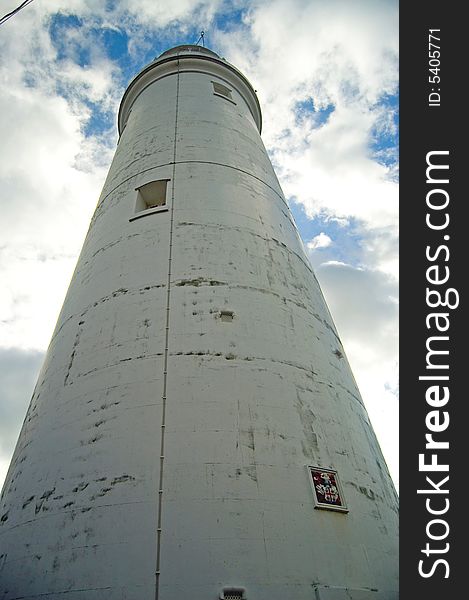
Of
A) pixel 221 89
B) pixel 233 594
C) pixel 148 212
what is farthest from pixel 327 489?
pixel 221 89

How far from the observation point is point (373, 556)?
602 centimetres

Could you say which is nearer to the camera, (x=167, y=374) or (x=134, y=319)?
(x=167, y=374)

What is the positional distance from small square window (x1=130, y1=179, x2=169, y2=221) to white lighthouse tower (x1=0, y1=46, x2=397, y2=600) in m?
0.06

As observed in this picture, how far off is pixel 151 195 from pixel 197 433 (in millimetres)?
5907

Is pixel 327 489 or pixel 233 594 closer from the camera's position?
pixel 233 594

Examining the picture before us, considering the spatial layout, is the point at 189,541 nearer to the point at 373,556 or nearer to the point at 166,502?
the point at 166,502

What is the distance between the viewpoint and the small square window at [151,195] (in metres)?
10.2

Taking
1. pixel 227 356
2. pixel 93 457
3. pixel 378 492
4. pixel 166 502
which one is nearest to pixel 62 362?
pixel 93 457

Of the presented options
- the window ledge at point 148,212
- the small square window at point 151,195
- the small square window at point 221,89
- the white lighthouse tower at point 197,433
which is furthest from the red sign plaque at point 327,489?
the small square window at point 221,89

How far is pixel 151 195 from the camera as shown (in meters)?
10.5

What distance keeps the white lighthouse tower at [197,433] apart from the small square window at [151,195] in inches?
2.4

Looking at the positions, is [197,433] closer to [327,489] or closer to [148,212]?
[327,489]

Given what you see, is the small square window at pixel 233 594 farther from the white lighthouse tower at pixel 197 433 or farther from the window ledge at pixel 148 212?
the window ledge at pixel 148 212

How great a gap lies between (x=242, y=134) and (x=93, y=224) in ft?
14.2
